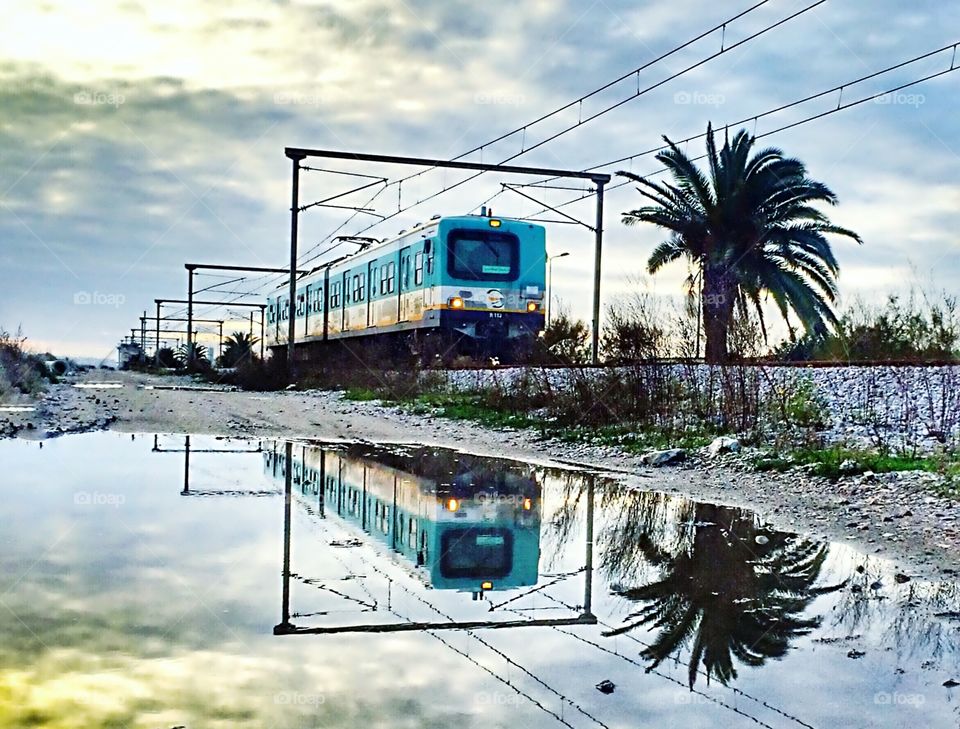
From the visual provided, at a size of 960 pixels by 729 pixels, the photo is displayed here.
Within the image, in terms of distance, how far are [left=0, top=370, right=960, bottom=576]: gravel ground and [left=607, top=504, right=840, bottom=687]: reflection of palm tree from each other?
1.99ft

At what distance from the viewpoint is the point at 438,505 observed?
7262 millimetres

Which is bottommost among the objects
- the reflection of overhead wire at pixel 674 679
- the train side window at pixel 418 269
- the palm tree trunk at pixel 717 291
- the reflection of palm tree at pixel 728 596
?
the reflection of overhead wire at pixel 674 679

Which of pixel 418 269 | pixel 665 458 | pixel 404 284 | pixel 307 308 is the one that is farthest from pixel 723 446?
pixel 307 308

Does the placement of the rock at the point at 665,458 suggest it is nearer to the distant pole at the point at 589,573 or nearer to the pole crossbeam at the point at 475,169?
the distant pole at the point at 589,573

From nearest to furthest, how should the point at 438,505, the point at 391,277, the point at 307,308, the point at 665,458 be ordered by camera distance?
the point at 438,505 < the point at 665,458 < the point at 391,277 < the point at 307,308

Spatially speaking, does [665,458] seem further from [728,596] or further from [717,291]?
[717,291]

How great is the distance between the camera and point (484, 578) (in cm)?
496

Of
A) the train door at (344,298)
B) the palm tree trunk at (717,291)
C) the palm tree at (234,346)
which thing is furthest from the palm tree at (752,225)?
the palm tree at (234,346)

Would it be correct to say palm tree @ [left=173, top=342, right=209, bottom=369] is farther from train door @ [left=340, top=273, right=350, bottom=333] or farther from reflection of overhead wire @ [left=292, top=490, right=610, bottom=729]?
reflection of overhead wire @ [left=292, top=490, right=610, bottom=729]

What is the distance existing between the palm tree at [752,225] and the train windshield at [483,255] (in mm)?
3314

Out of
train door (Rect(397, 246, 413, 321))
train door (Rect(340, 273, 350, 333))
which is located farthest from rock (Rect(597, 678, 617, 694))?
train door (Rect(340, 273, 350, 333))

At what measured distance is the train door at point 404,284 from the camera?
25.5 metres

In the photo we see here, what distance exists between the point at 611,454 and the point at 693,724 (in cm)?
843

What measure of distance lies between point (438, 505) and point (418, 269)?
58.2 feet
